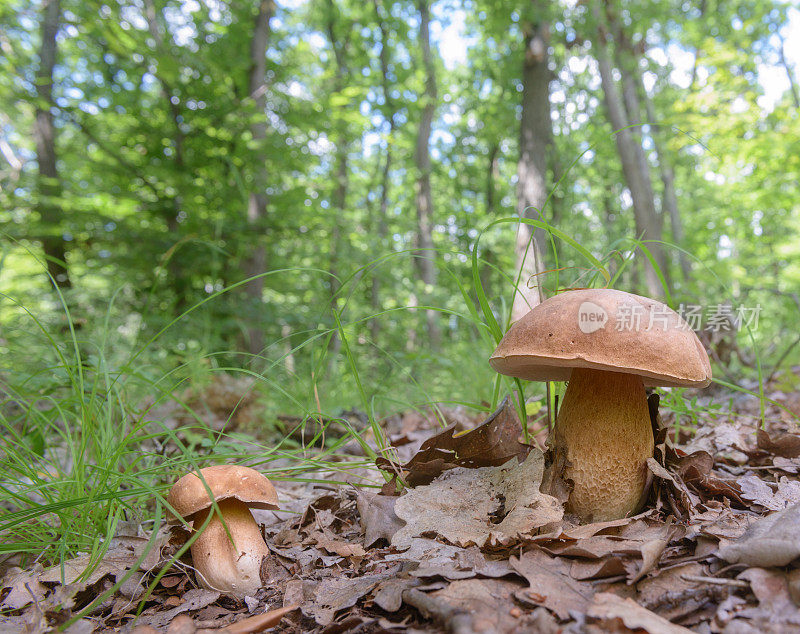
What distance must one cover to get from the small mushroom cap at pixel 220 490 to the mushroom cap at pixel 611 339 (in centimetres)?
88

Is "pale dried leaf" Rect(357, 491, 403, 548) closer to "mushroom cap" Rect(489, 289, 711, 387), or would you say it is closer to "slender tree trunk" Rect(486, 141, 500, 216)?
"mushroom cap" Rect(489, 289, 711, 387)

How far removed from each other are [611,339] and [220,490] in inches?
48.4

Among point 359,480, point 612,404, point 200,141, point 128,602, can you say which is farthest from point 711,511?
point 200,141

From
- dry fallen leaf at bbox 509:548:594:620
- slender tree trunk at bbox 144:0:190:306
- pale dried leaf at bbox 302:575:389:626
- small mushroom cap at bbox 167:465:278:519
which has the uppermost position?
slender tree trunk at bbox 144:0:190:306

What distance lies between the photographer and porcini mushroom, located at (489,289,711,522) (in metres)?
1.24

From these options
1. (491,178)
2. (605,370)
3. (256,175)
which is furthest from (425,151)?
(605,370)

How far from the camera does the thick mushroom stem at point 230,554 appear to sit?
142 centimetres

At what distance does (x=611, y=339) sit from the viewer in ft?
4.06

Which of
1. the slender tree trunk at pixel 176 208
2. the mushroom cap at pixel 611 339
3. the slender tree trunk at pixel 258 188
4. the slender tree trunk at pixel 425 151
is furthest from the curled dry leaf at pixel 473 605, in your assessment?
the slender tree trunk at pixel 425 151

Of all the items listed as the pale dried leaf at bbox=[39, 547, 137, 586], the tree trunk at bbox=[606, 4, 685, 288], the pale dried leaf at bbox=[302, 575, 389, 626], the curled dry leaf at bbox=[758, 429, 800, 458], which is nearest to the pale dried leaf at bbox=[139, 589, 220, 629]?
the pale dried leaf at bbox=[39, 547, 137, 586]

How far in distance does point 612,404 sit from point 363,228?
7.69 metres

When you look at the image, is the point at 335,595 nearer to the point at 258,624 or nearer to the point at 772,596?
the point at 258,624

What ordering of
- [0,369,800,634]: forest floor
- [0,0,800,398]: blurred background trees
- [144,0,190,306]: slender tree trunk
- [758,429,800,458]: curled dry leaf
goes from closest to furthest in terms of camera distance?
[0,369,800,634]: forest floor < [758,429,800,458]: curled dry leaf < [0,0,800,398]: blurred background trees < [144,0,190,306]: slender tree trunk

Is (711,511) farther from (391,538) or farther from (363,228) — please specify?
(363,228)
